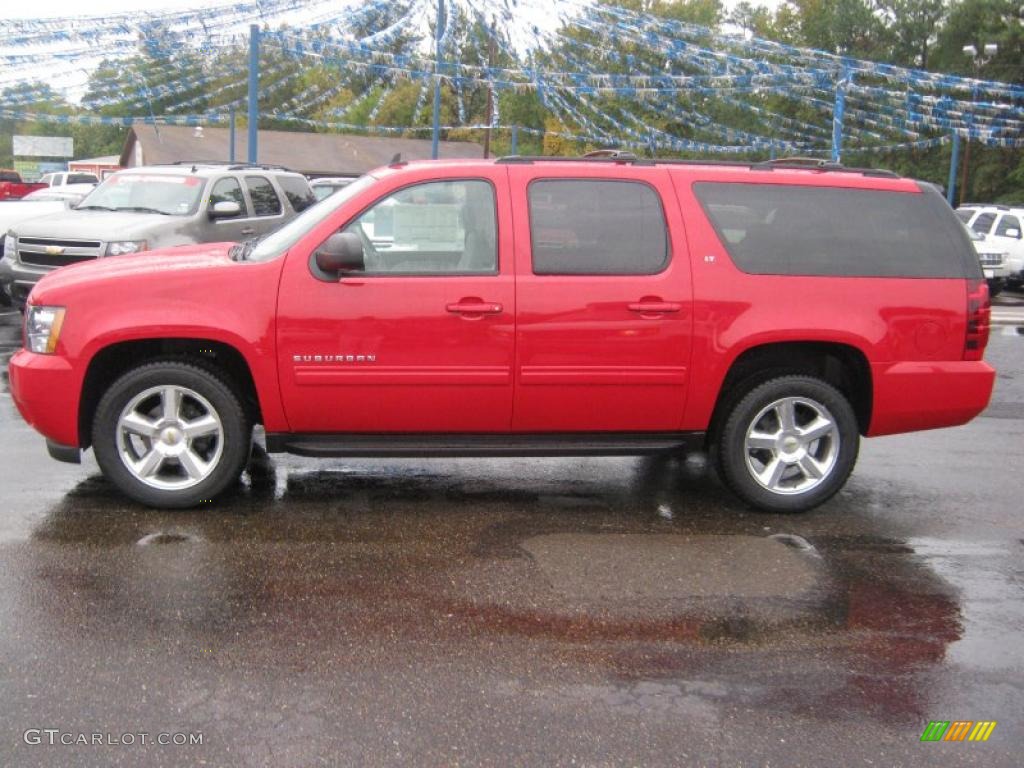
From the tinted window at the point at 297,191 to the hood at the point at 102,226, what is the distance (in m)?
2.18

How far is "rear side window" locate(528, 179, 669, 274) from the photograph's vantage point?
17.2 feet

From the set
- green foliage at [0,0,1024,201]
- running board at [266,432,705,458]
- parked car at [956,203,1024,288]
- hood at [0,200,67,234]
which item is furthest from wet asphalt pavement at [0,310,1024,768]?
green foliage at [0,0,1024,201]

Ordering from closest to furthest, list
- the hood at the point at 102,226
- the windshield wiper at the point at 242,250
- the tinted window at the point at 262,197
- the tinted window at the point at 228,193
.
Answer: the windshield wiper at the point at 242,250, the hood at the point at 102,226, the tinted window at the point at 228,193, the tinted window at the point at 262,197

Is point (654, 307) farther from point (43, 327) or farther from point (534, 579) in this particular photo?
point (43, 327)

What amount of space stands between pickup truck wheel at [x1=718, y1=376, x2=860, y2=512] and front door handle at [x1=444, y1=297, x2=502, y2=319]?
4.76ft

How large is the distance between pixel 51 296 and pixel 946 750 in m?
4.46

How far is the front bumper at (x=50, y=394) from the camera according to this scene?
198 inches

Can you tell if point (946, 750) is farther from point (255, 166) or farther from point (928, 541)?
point (255, 166)

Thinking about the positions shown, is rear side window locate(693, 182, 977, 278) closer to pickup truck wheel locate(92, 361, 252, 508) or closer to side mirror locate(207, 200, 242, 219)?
pickup truck wheel locate(92, 361, 252, 508)

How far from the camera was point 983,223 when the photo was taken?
69.5 feet

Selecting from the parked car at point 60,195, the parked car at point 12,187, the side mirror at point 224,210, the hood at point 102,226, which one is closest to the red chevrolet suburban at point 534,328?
the hood at point 102,226

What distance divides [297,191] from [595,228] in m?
9.07

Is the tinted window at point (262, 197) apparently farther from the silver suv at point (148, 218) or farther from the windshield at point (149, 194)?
the windshield at point (149, 194)

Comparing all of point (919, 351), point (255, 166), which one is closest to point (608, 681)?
point (919, 351)
